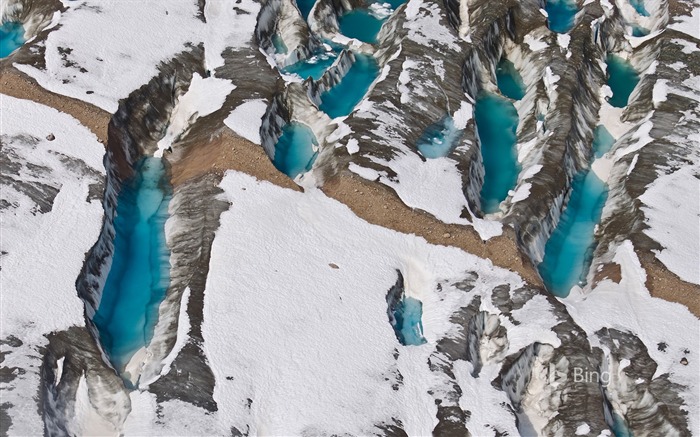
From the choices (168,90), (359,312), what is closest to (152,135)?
(168,90)

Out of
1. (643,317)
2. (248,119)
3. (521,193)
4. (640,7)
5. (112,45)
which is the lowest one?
(643,317)

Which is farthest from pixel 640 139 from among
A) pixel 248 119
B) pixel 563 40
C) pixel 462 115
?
pixel 248 119

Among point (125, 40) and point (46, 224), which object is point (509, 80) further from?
point (46, 224)

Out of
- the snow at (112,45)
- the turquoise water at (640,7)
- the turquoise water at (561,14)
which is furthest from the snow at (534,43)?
the snow at (112,45)

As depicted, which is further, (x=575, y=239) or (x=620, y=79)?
(x=620, y=79)

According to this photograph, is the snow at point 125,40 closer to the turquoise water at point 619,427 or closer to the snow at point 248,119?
the snow at point 248,119

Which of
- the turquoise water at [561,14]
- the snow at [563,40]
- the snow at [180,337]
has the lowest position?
the turquoise water at [561,14]

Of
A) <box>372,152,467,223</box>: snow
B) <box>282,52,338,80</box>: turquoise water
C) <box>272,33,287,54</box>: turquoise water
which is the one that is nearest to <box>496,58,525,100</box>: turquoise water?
<box>282,52,338,80</box>: turquoise water
